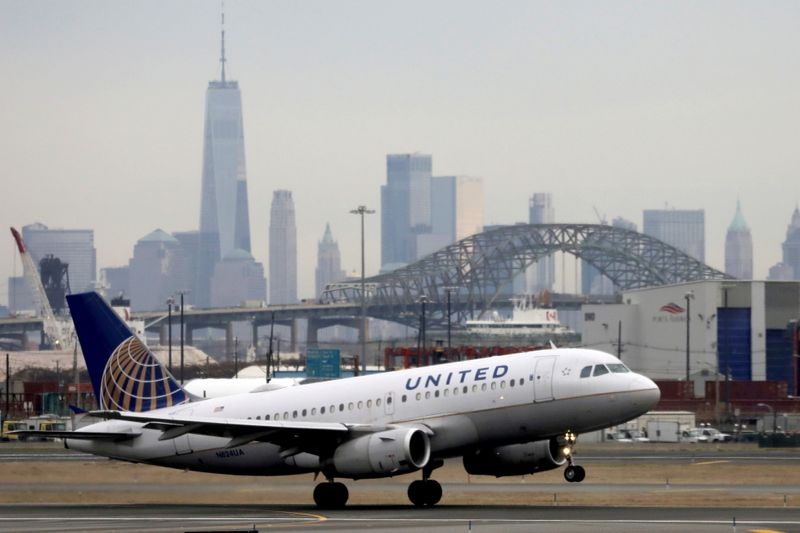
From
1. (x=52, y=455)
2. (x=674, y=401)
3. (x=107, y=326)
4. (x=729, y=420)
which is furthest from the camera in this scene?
(x=674, y=401)

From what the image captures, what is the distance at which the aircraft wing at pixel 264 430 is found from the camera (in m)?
45.4

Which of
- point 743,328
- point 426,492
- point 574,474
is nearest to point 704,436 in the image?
point 426,492

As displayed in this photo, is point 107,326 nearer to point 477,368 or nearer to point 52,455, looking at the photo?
point 477,368

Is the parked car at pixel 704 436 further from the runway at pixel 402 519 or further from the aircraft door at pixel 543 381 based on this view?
the aircraft door at pixel 543 381

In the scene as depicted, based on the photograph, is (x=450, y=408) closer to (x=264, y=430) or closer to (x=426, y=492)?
(x=426, y=492)

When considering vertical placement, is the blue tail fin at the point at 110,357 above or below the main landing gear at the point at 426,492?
above

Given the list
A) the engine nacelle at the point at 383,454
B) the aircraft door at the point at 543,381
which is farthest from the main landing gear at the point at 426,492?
the aircraft door at the point at 543,381

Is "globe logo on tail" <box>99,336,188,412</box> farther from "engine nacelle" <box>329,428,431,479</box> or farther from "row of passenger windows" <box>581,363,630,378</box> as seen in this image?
"row of passenger windows" <box>581,363,630,378</box>

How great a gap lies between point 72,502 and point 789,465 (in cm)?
3159

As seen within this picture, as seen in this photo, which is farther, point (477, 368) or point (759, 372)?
point (759, 372)

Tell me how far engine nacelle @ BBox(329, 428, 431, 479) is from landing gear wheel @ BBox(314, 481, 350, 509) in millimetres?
949

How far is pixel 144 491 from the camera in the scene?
55.3 m

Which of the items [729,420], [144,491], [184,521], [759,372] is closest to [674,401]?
[729,420]

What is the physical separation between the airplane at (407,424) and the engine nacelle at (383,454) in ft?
0.13
